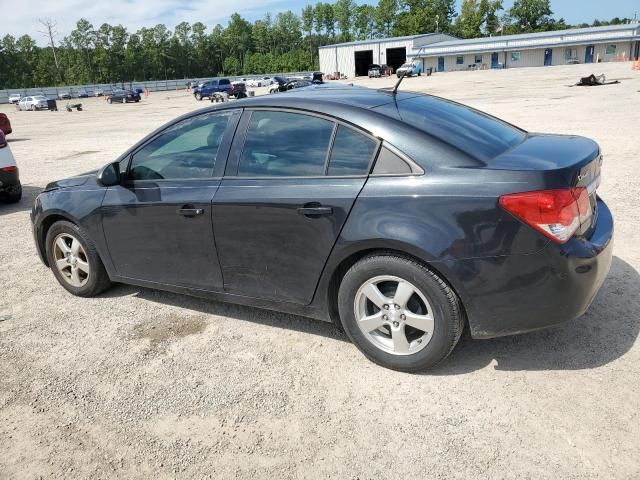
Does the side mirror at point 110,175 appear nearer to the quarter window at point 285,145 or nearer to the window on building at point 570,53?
the quarter window at point 285,145

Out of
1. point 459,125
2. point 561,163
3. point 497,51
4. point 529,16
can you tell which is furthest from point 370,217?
point 529,16

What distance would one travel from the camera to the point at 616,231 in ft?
17.7

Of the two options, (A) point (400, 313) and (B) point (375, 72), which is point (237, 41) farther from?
(A) point (400, 313)

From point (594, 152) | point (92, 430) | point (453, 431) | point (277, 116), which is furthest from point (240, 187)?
point (594, 152)

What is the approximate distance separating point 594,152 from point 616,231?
8.32 ft

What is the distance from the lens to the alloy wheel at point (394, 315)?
305cm

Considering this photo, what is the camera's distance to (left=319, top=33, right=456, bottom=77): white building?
294 ft

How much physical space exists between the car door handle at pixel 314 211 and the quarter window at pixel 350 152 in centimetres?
23

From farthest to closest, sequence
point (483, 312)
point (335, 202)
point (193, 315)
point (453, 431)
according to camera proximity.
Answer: point (193, 315) → point (335, 202) → point (483, 312) → point (453, 431)

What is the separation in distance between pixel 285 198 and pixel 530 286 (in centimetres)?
150

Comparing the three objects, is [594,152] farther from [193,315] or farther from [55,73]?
[55,73]

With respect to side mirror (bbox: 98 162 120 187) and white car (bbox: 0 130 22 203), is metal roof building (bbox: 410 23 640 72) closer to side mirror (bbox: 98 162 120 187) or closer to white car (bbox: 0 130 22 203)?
white car (bbox: 0 130 22 203)

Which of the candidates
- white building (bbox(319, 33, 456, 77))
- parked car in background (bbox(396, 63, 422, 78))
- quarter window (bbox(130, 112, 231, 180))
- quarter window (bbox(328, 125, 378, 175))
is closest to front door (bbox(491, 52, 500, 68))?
white building (bbox(319, 33, 456, 77))

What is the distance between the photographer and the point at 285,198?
3.31 m
